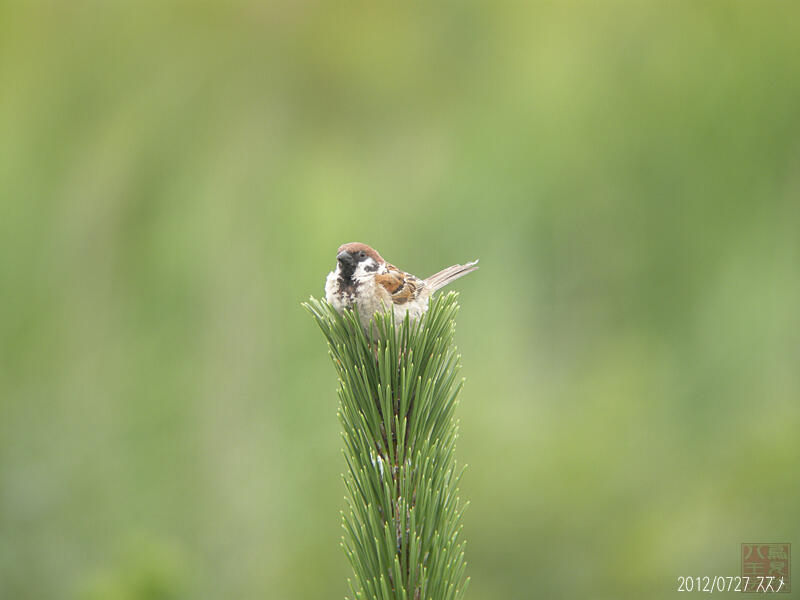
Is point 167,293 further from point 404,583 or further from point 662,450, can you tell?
point 404,583

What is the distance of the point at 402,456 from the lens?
1.61 feet

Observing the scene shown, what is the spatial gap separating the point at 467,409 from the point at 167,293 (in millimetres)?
873

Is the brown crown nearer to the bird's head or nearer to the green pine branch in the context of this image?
the bird's head

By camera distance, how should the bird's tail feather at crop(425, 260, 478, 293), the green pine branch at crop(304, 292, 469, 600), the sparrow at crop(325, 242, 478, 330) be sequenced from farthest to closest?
1. the bird's tail feather at crop(425, 260, 478, 293)
2. the sparrow at crop(325, 242, 478, 330)
3. the green pine branch at crop(304, 292, 469, 600)

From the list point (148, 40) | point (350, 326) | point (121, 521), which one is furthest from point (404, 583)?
point (148, 40)

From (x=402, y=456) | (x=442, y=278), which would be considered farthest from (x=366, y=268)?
(x=402, y=456)

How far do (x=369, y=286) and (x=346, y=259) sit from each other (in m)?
0.05

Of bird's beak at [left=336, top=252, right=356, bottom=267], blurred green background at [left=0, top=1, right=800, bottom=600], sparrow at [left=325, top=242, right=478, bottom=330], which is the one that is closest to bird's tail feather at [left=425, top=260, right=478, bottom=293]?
sparrow at [left=325, top=242, right=478, bottom=330]

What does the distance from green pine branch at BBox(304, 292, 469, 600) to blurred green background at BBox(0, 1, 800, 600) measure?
1.13m

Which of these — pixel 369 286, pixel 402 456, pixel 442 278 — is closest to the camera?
pixel 402 456

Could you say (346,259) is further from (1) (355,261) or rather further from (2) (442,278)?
(2) (442,278)

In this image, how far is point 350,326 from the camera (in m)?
0.54

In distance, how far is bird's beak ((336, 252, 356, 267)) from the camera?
735 millimetres

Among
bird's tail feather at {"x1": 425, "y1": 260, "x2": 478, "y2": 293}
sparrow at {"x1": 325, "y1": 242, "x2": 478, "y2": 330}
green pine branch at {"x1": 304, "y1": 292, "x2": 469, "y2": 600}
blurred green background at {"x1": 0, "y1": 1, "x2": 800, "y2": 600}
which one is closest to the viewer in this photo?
green pine branch at {"x1": 304, "y1": 292, "x2": 469, "y2": 600}
